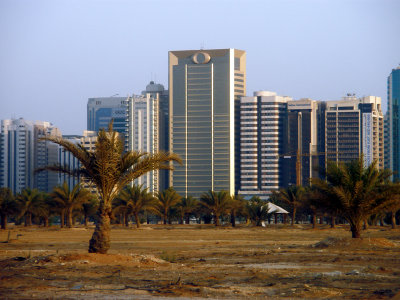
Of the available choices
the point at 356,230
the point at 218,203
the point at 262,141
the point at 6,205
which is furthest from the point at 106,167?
the point at 262,141

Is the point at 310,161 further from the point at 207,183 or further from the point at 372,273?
the point at 372,273

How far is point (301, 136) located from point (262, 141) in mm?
11337

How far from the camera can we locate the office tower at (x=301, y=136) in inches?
7382

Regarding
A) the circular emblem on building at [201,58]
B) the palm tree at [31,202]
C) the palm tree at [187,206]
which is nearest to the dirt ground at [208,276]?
the palm tree at [31,202]

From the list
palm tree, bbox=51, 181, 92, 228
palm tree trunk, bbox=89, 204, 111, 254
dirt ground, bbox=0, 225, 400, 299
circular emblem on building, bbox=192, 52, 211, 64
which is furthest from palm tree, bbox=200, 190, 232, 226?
circular emblem on building, bbox=192, 52, 211, 64

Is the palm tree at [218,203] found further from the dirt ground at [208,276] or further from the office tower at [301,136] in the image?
the office tower at [301,136]

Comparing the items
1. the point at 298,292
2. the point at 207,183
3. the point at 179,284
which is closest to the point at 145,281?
the point at 179,284

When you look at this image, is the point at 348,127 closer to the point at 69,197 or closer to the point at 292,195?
the point at 292,195

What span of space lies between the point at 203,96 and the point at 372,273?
174m

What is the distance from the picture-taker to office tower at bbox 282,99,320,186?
188 meters

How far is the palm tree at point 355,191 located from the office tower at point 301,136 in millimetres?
155877

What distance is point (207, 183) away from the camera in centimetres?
18925

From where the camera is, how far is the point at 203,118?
191 meters

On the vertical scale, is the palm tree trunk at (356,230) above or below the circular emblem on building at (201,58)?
below
